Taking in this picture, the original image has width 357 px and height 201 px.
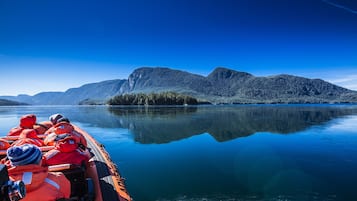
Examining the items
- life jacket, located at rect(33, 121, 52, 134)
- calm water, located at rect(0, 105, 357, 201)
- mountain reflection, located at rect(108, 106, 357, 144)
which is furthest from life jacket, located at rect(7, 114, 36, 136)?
mountain reflection, located at rect(108, 106, 357, 144)

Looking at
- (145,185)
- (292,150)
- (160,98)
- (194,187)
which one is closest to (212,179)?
(194,187)

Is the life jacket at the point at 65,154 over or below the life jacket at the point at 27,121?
below

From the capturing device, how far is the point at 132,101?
108188mm

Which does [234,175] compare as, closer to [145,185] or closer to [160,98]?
[145,185]

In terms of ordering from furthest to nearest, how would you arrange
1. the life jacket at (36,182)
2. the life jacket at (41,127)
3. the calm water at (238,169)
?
the life jacket at (41,127)
the calm water at (238,169)
the life jacket at (36,182)

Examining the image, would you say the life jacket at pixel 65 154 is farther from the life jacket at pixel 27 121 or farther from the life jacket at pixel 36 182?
the life jacket at pixel 27 121

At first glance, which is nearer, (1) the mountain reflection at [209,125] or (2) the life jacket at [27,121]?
(2) the life jacket at [27,121]

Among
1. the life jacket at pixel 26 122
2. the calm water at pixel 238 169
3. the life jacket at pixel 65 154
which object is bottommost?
the calm water at pixel 238 169

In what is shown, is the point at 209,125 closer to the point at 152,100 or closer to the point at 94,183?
the point at 94,183

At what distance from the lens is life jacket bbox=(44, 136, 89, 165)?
4832mm

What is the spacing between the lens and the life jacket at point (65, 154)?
4.83 metres

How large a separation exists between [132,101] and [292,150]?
10084 centimetres

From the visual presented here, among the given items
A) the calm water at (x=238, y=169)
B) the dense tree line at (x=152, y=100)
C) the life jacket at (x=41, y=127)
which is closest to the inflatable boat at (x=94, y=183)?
the calm water at (x=238, y=169)

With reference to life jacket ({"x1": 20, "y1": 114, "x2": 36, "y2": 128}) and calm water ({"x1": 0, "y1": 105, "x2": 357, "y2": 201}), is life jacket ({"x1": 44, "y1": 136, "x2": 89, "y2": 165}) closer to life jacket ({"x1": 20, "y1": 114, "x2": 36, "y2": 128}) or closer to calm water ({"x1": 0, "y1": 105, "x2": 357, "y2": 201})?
calm water ({"x1": 0, "y1": 105, "x2": 357, "y2": 201})
